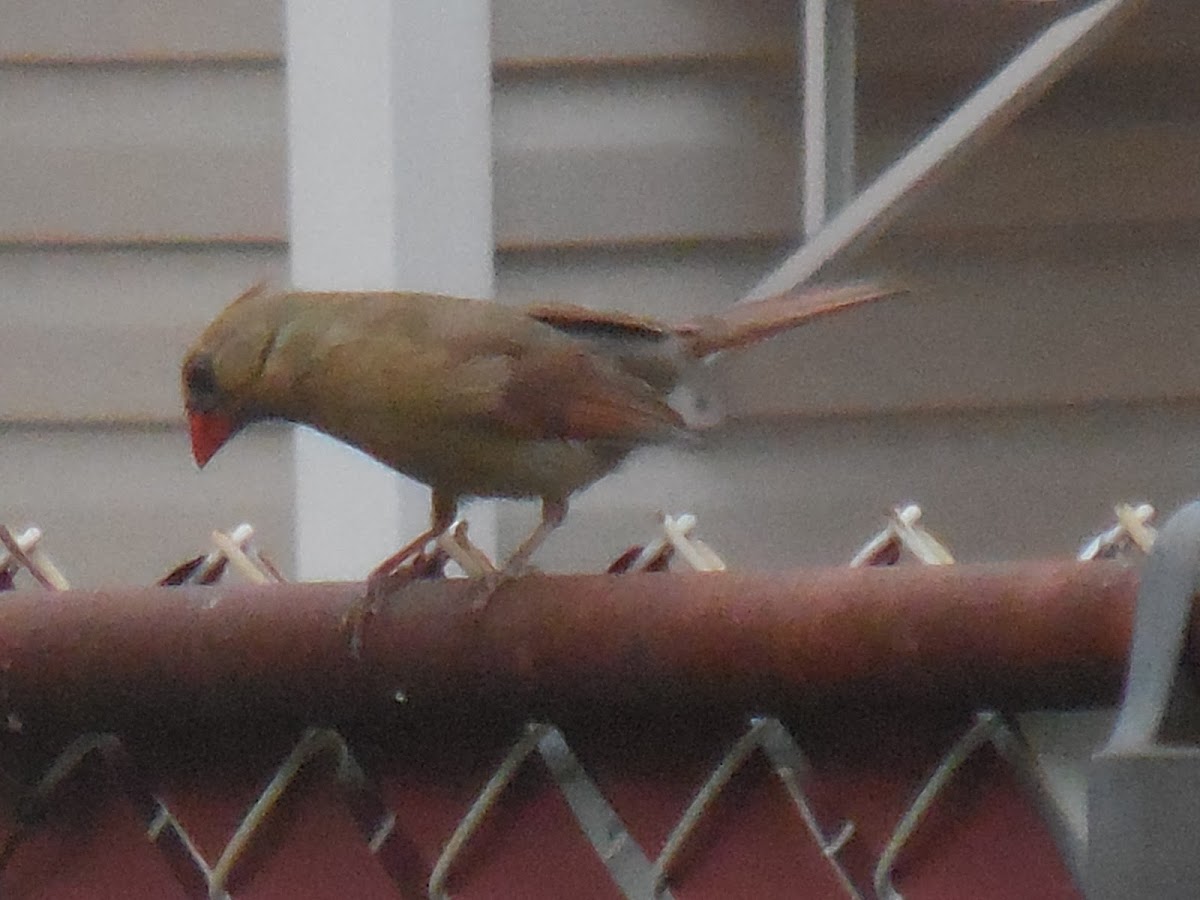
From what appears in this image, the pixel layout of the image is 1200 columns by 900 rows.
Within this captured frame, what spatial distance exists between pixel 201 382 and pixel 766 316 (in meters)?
0.71

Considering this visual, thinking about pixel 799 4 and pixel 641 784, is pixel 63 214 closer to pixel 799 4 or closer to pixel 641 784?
pixel 799 4

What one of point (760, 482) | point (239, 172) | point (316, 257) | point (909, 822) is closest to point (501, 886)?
point (909, 822)

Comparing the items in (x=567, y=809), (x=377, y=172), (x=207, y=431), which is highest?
(x=377, y=172)

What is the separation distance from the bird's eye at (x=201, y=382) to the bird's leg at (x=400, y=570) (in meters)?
0.29

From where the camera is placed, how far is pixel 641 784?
56.7 inches

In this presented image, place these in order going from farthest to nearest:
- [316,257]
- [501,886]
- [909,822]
→ [316,257]
[501,886]
[909,822]

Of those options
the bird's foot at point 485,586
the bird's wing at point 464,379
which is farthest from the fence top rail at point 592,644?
the bird's wing at point 464,379

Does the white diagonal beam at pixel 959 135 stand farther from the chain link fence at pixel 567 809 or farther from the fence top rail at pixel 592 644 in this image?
the fence top rail at pixel 592 644

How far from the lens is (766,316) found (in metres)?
2.41

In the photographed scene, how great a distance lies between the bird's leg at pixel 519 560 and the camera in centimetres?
148

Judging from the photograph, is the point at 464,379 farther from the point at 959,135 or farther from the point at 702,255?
the point at 702,255

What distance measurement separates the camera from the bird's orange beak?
232cm

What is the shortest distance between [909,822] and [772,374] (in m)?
1.99

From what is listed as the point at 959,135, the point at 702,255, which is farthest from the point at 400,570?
the point at 702,255
